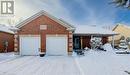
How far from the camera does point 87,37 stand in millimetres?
38656

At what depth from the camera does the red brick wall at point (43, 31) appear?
2672cm

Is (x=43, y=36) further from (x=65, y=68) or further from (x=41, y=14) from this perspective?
(x=65, y=68)

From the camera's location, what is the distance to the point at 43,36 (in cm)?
2677

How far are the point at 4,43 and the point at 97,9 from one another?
14.3m

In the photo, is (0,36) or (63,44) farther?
(0,36)

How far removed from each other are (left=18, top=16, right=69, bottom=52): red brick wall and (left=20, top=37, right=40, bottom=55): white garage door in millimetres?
620

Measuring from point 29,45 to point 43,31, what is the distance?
7.70ft

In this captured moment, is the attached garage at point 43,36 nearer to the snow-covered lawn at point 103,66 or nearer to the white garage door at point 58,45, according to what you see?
the white garage door at point 58,45

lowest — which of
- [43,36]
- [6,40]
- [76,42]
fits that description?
[76,42]

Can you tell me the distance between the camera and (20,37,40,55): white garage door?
26.8 m

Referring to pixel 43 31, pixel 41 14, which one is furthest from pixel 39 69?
pixel 41 14

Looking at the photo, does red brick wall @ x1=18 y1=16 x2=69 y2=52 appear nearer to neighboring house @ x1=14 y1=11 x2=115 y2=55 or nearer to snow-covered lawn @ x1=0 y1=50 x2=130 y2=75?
neighboring house @ x1=14 y1=11 x2=115 y2=55

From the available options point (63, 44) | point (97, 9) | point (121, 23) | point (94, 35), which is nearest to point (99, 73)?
point (63, 44)

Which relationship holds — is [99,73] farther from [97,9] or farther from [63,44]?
[97,9]
